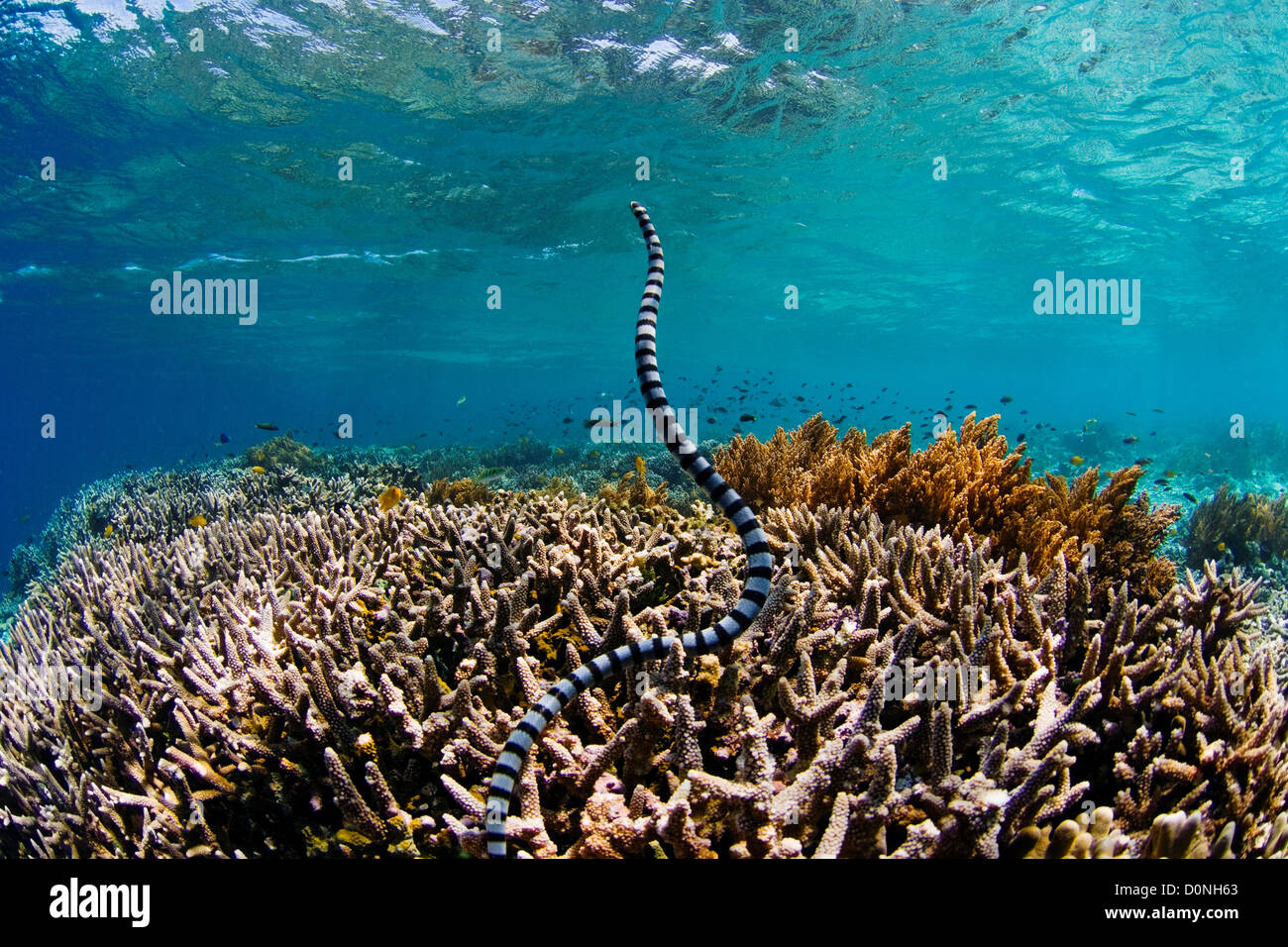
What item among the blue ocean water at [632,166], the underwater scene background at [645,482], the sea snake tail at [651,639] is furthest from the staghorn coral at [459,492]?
the blue ocean water at [632,166]

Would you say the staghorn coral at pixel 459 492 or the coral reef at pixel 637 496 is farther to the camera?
the staghorn coral at pixel 459 492

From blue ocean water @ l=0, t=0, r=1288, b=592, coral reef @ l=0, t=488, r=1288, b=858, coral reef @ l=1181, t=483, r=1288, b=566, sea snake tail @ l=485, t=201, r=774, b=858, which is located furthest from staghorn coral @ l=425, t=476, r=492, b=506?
coral reef @ l=1181, t=483, r=1288, b=566

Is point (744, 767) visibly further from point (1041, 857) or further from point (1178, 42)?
point (1178, 42)

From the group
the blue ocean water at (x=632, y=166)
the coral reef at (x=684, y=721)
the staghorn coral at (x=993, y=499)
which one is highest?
the blue ocean water at (x=632, y=166)

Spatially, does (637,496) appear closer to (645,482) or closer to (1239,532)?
(645,482)

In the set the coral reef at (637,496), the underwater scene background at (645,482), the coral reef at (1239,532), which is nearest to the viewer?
the underwater scene background at (645,482)

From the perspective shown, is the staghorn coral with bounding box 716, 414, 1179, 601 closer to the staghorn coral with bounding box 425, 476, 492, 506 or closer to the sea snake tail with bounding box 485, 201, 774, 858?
the sea snake tail with bounding box 485, 201, 774, 858

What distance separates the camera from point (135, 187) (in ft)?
49.8

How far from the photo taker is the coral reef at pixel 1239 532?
316 inches

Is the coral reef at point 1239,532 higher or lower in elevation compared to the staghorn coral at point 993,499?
lower

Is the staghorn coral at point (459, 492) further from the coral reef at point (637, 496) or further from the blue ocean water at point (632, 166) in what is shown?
the blue ocean water at point (632, 166)

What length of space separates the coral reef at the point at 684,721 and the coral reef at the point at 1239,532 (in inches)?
250

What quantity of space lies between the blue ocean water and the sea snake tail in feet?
25.3

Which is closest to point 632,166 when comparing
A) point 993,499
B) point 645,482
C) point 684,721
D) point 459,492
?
point 459,492
